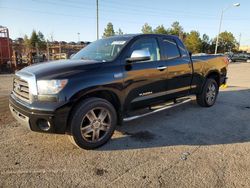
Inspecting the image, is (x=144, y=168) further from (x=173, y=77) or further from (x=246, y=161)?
(x=173, y=77)

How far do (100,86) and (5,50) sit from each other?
17163 millimetres

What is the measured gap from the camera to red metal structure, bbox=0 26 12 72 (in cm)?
1747

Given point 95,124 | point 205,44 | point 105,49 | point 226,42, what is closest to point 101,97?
point 95,124

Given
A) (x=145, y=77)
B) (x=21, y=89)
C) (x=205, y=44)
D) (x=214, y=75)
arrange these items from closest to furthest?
1. (x=21, y=89)
2. (x=145, y=77)
3. (x=214, y=75)
4. (x=205, y=44)

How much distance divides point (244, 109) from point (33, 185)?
5.65 meters

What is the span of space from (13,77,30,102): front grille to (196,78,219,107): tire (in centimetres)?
439

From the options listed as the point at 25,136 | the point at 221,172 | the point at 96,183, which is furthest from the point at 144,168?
the point at 25,136

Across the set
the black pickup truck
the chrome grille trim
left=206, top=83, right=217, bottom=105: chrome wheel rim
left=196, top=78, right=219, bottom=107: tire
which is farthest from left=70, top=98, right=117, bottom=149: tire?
left=206, top=83, right=217, bottom=105: chrome wheel rim

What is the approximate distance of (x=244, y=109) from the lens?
6453 mm

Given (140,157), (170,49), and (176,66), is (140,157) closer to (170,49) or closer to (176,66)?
(176,66)

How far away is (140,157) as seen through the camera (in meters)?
3.58

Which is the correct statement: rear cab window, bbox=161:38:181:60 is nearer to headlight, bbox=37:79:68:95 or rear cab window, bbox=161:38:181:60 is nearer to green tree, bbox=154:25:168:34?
headlight, bbox=37:79:68:95

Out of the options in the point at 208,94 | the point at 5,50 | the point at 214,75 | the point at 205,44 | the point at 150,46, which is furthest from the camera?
the point at 205,44

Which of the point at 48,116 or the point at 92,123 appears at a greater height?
the point at 48,116
